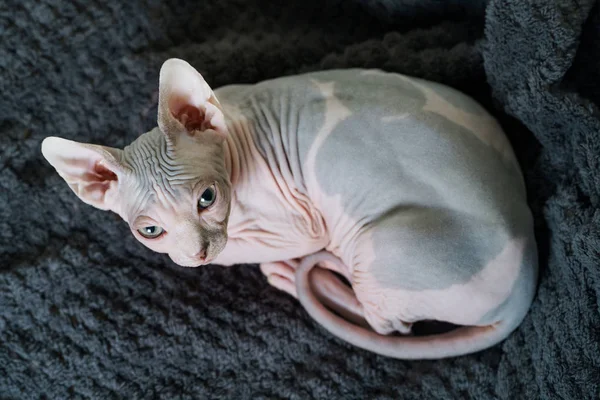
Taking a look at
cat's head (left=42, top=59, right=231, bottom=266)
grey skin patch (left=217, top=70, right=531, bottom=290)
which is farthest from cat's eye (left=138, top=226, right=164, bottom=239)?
grey skin patch (left=217, top=70, right=531, bottom=290)

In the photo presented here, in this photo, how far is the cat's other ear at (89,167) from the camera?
948 mm

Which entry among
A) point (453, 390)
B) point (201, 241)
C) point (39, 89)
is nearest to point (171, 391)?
point (201, 241)

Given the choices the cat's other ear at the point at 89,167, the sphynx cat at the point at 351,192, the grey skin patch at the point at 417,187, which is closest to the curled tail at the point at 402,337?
the sphynx cat at the point at 351,192

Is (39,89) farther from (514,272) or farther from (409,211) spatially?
(514,272)

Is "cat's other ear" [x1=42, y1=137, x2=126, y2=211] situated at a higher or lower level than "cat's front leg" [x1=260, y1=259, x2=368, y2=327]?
higher

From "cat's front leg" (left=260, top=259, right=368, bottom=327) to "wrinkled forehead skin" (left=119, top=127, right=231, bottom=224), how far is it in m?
0.33

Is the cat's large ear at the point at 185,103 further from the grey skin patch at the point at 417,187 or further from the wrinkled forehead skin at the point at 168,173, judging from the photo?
the grey skin patch at the point at 417,187

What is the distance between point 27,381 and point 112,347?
182 millimetres

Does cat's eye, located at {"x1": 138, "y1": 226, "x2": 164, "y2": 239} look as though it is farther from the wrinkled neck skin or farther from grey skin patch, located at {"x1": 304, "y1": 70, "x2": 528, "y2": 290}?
grey skin patch, located at {"x1": 304, "y1": 70, "x2": 528, "y2": 290}

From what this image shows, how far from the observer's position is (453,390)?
118 cm

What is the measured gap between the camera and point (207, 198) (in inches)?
37.6

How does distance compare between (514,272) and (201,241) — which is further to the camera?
(514,272)

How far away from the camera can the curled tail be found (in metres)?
1.14

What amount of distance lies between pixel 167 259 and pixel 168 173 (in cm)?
40
